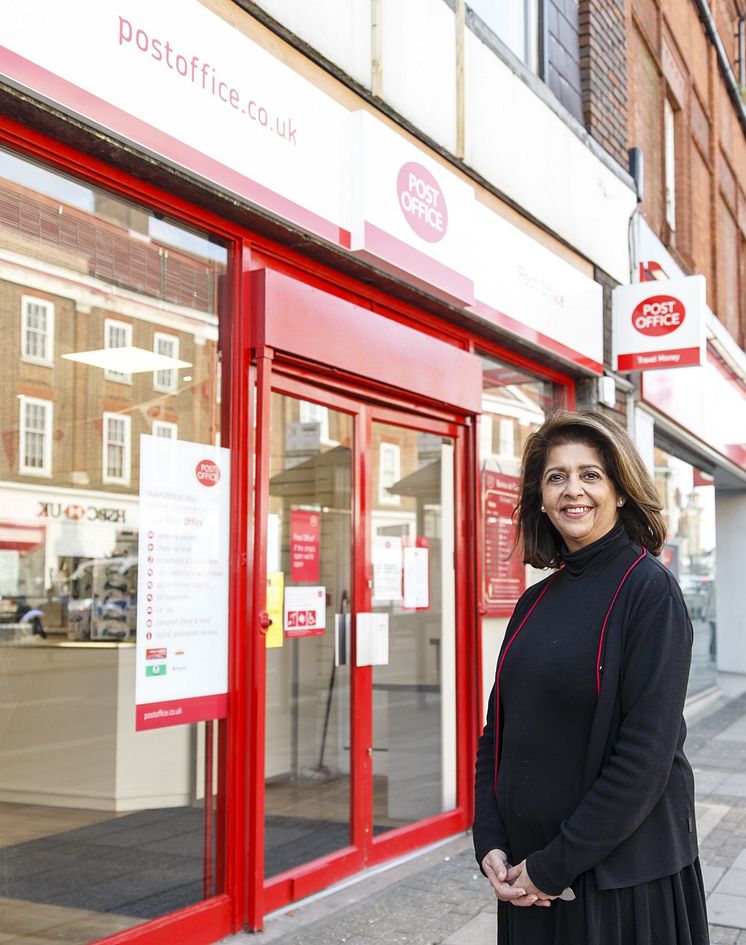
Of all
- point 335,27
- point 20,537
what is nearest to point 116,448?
point 20,537

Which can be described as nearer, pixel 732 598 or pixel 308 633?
pixel 308 633

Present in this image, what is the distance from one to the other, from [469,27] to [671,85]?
631cm

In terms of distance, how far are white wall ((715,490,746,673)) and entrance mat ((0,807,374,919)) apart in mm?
13876

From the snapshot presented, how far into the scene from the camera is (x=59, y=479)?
4707mm

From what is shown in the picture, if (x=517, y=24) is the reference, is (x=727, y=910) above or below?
below

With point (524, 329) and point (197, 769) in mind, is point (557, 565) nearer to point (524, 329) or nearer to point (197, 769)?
point (197, 769)

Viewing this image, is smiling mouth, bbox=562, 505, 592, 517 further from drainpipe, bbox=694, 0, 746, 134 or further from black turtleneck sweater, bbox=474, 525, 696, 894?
drainpipe, bbox=694, 0, 746, 134

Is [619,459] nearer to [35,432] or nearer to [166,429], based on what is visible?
[166,429]

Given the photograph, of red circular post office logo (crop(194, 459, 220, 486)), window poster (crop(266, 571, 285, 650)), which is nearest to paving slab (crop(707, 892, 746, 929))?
window poster (crop(266, 571, 285, 650))

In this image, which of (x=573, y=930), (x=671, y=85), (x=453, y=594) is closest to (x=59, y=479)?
(x=453, y=594)

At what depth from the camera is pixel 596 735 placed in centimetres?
218

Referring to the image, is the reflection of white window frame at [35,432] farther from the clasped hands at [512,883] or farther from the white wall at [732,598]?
the white wall at [732,598]

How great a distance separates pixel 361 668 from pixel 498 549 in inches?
72.7

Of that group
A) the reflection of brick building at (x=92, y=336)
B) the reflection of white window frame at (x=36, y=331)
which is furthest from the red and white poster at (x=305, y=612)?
the reflection of white window frame at (x=36, y=331)
